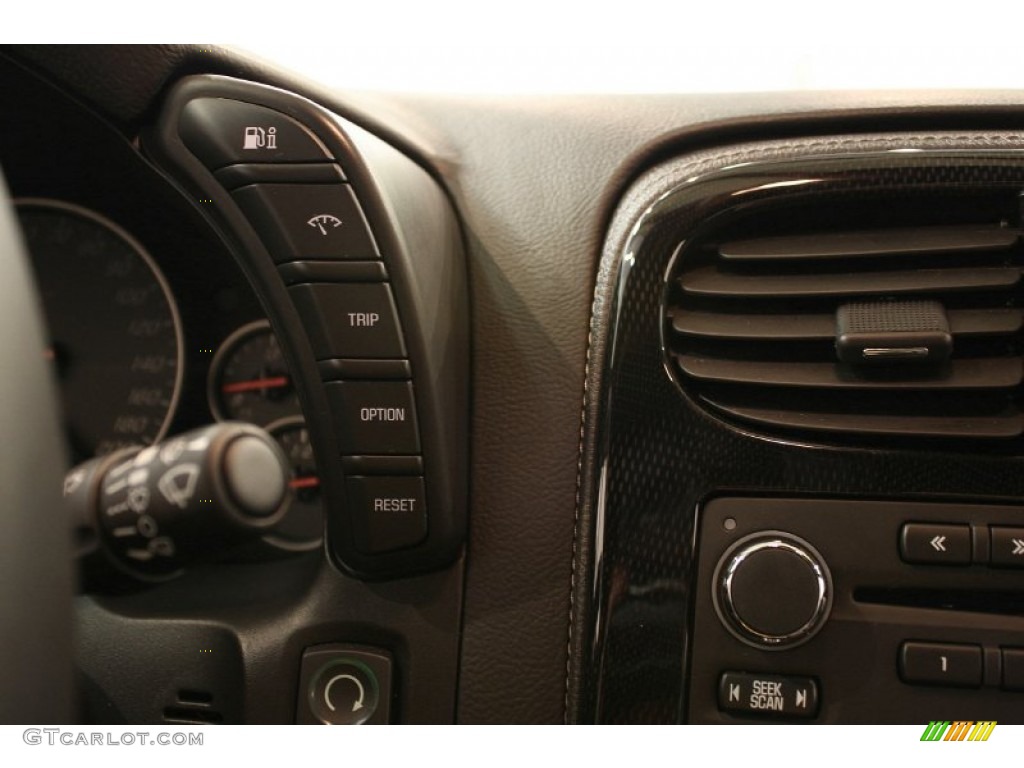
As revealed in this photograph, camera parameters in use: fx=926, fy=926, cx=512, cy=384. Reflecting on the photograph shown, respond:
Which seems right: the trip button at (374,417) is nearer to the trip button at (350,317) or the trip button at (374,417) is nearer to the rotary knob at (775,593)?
the trip button at (350,317)

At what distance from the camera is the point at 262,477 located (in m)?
0.67

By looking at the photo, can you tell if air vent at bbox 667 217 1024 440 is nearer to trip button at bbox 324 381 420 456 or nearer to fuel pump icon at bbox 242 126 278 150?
trip button at bbox 324 381 420 456

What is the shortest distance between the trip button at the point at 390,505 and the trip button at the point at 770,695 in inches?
9.7

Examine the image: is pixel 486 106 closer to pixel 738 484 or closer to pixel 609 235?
pixel 609 235

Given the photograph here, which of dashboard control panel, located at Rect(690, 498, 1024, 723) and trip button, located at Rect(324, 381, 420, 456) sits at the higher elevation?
trip button, located at Rect(324, 381, 420, 456)

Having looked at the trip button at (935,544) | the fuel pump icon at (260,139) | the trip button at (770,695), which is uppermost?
the fuel pump icon at (260,139)

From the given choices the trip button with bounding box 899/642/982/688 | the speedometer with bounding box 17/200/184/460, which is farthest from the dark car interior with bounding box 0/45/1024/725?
the speedometer with bounding box 17/200/184/460

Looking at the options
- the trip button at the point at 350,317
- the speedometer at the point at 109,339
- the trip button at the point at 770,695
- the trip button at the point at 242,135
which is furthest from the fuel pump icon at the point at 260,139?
the trip button at the point at 770,695

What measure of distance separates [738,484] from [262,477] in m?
0.34

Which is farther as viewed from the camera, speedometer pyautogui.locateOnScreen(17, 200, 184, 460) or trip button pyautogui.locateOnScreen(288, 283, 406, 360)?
speedometer pyautogui.locateOnScreen(17, 200, 184, 460)

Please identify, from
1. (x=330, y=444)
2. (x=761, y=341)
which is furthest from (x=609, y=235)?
(x=330, y=444)

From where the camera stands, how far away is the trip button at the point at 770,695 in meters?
0.64

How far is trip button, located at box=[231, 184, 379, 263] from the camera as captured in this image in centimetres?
65

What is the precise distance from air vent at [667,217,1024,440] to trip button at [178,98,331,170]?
284 millimetres
